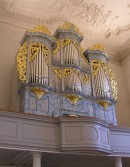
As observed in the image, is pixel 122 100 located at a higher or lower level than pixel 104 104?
higher

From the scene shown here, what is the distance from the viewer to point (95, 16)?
9.87 metres

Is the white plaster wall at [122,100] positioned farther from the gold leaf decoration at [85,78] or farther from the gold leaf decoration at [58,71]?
the gold leaf decoration at [58,71]

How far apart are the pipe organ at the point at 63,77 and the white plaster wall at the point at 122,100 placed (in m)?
1.85

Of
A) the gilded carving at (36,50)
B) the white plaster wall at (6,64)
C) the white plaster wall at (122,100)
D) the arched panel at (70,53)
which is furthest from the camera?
the white plaster wall at (122,100)

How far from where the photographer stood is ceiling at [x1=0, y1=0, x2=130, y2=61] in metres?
9.21

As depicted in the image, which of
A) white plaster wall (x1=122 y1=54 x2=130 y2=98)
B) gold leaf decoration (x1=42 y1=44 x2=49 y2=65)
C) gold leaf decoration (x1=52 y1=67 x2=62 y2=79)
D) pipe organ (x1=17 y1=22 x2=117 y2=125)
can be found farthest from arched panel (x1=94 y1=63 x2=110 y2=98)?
white plaster wall (x1=122 y1=54 x2=130 y2=98)

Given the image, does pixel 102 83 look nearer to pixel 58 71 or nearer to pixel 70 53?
pixel 70 53

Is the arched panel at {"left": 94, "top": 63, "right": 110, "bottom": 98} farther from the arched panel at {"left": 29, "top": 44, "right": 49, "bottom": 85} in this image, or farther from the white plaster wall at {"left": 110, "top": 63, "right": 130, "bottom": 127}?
the white plaster wall at {"left": 110, "top": 63, "right": 130, "bottom": 127}

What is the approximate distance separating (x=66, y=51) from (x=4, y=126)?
341 centimetres

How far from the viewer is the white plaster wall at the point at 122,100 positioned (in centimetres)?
1025

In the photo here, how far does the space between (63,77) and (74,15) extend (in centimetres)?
299

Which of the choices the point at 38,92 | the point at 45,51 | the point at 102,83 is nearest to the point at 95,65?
the point at 102,83

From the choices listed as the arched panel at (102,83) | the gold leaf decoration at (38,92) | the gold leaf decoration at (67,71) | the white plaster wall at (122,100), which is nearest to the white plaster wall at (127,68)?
the white plaster wall at (122,100)

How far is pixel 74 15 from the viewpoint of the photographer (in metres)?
9.77
